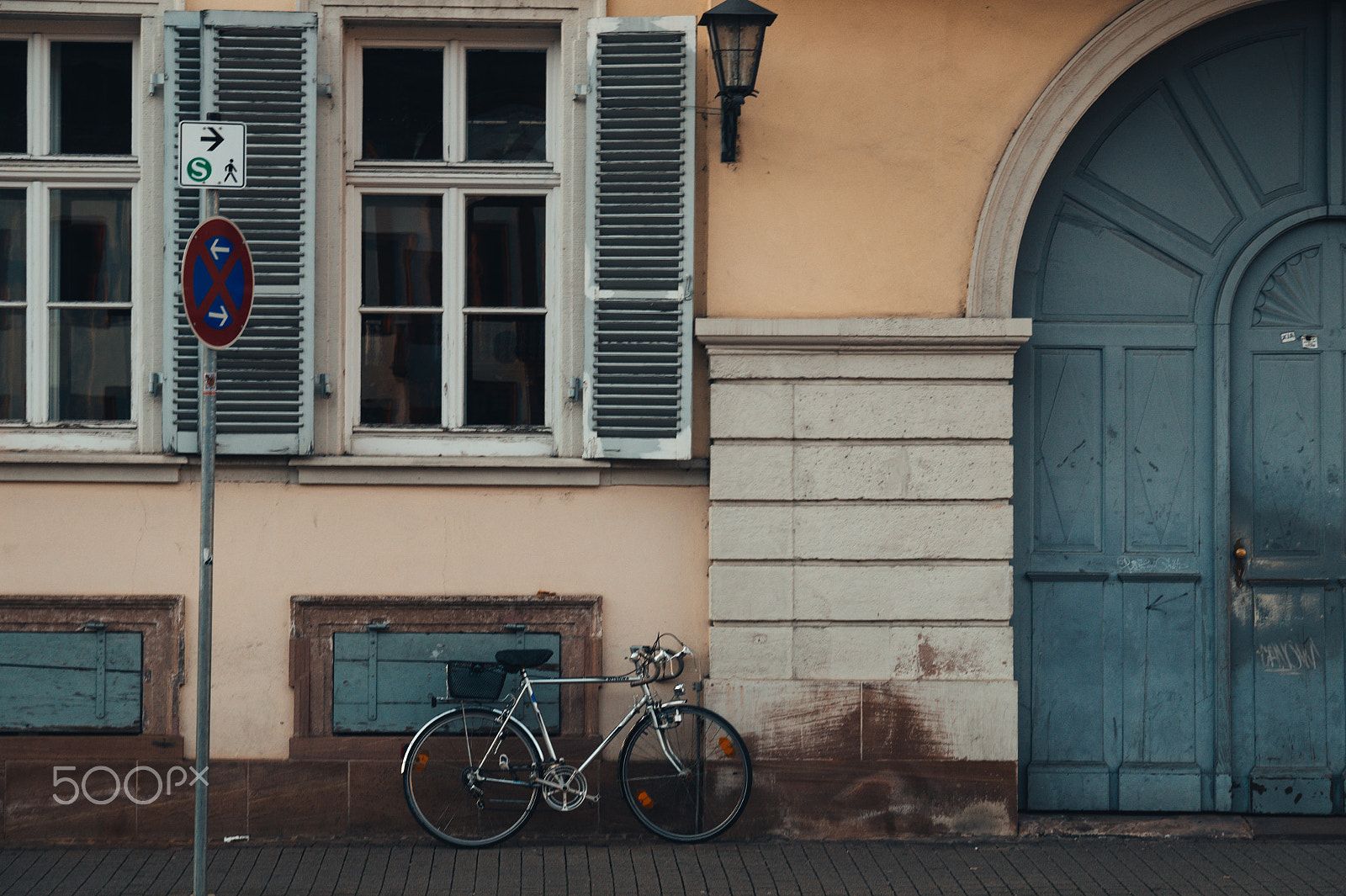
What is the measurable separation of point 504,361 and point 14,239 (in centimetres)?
255

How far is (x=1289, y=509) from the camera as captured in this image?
6141mm

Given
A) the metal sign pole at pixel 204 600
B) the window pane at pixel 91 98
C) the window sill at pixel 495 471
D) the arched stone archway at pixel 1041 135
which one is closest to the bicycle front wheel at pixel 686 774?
the window sill at pixel 495 471

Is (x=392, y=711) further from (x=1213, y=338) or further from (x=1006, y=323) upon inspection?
(x=1213, y=338)

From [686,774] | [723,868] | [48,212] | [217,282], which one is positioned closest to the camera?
[217,282]

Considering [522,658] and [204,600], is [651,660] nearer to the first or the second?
[522,658]

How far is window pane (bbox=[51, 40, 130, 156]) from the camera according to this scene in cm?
598

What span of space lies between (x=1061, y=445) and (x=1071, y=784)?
5.71 feet

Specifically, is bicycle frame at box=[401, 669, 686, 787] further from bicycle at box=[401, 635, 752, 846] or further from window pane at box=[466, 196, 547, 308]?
window pane at box=[466, 196, 547, 308]

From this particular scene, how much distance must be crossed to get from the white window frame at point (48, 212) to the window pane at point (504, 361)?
64.2 inches

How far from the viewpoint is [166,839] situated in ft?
19.0

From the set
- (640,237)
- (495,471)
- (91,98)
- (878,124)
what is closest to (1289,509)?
(878,124)

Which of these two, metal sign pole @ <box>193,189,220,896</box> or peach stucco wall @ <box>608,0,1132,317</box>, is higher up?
peach stucco wall @ <box>608,0,1132,317</box>

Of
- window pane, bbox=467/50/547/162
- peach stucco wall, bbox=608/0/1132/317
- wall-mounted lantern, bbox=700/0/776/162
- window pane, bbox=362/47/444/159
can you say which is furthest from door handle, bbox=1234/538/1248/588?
window pane, bbox=362/47/444/159

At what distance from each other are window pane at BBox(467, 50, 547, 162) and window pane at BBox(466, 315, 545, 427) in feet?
2.74
